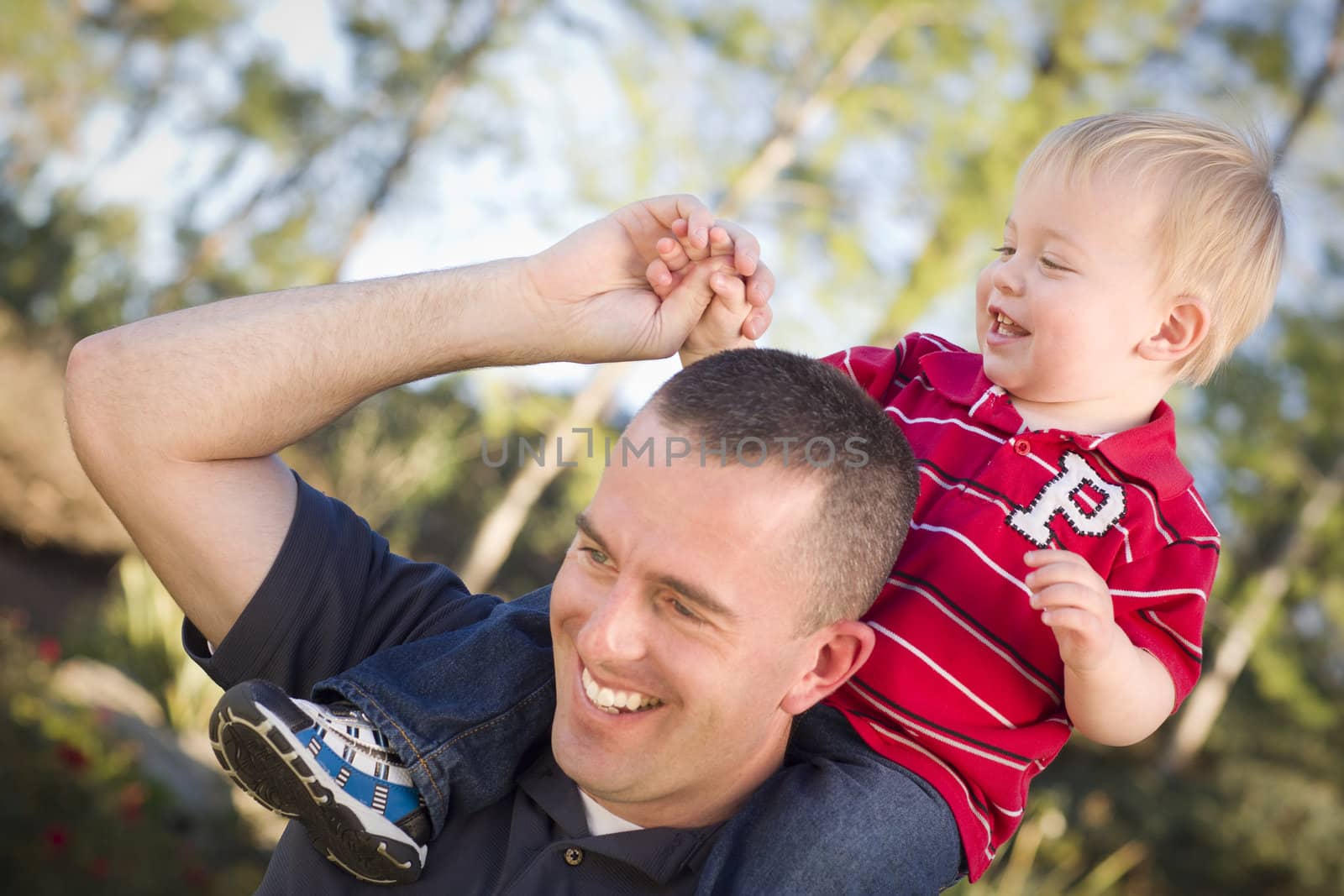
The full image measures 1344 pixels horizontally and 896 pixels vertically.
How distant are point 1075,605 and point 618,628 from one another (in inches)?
29.3

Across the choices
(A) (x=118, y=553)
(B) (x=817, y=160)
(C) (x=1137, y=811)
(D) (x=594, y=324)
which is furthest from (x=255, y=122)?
(D) (x=594, y=324)

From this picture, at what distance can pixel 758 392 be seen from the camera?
79.5 inches

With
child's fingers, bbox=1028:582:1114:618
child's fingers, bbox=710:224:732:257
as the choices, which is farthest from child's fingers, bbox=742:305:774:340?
child's fingers, bbox=1028:582:1114:618

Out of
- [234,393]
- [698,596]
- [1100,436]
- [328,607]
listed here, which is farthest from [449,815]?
[1100,436]

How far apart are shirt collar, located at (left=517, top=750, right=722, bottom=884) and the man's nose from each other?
35cm

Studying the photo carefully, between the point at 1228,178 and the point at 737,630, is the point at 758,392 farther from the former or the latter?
the point at 1228,178

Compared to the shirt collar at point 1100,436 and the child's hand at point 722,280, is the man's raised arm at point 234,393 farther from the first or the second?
the shirt collar at point 1100,436

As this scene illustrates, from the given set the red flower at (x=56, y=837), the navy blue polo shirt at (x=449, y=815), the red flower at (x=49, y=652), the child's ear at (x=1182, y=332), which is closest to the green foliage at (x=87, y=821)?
the red flower at (x=56, y=837)

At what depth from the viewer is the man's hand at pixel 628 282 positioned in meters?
2.35

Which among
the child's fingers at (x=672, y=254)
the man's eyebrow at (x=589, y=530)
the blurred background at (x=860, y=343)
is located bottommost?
the blurred background at (x=860, y=343)

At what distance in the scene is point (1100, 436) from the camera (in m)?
2.21

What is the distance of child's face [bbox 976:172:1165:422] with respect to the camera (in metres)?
2.26

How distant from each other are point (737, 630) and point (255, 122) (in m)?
18.4

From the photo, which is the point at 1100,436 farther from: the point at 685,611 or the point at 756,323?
the point at 685,611
